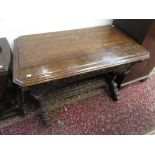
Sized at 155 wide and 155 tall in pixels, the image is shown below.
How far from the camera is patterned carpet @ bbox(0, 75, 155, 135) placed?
1515 mm

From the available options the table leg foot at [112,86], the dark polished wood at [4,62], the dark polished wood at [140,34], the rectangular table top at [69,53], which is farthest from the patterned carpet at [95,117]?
the rectangular table top at [69,53]

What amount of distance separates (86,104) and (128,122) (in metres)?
0.44

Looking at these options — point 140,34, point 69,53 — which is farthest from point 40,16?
point 140,34

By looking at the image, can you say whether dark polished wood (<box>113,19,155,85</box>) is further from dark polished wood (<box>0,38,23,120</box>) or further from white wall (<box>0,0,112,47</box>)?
dark polished wood (<box>0,38,23,120</box>)

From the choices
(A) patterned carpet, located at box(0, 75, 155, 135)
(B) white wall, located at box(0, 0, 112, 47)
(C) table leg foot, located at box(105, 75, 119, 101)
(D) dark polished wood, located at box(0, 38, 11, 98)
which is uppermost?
(B) white wall, located at box(0, 0, 112, 47)

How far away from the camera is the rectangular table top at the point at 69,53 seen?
1158 mm

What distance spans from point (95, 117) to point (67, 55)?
69 cm

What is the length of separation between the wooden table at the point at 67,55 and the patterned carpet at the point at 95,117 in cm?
14

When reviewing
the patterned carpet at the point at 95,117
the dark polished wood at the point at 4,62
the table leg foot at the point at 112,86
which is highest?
the dark polished wood at the point at 4,62

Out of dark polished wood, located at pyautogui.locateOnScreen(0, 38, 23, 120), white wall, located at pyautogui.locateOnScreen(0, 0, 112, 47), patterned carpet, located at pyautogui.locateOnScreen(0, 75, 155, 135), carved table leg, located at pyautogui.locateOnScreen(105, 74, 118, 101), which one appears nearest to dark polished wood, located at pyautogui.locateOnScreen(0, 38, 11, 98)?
dark polished wood, located at pyautogui.locateOnScreen(0, 38, 23, 120)

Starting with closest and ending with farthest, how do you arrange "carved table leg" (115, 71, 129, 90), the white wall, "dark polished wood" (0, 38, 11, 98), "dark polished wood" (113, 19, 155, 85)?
"dark polished wood" (0, 38, 11, 98)
the white wall
"dark polished wood" (113, 19, 155, 85)
"carved table leg" (115, 71, 129, 90)

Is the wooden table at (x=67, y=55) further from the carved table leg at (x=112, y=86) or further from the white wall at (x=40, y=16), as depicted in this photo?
the carved table leg at (x=112, y=86)

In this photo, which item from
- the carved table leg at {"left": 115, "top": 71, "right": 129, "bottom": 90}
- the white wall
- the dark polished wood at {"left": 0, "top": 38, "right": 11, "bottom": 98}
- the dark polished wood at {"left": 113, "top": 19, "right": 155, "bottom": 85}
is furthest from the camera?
the carved table leg at {"left": 115, "top": 71, "right": 129, "bottom": 90}
